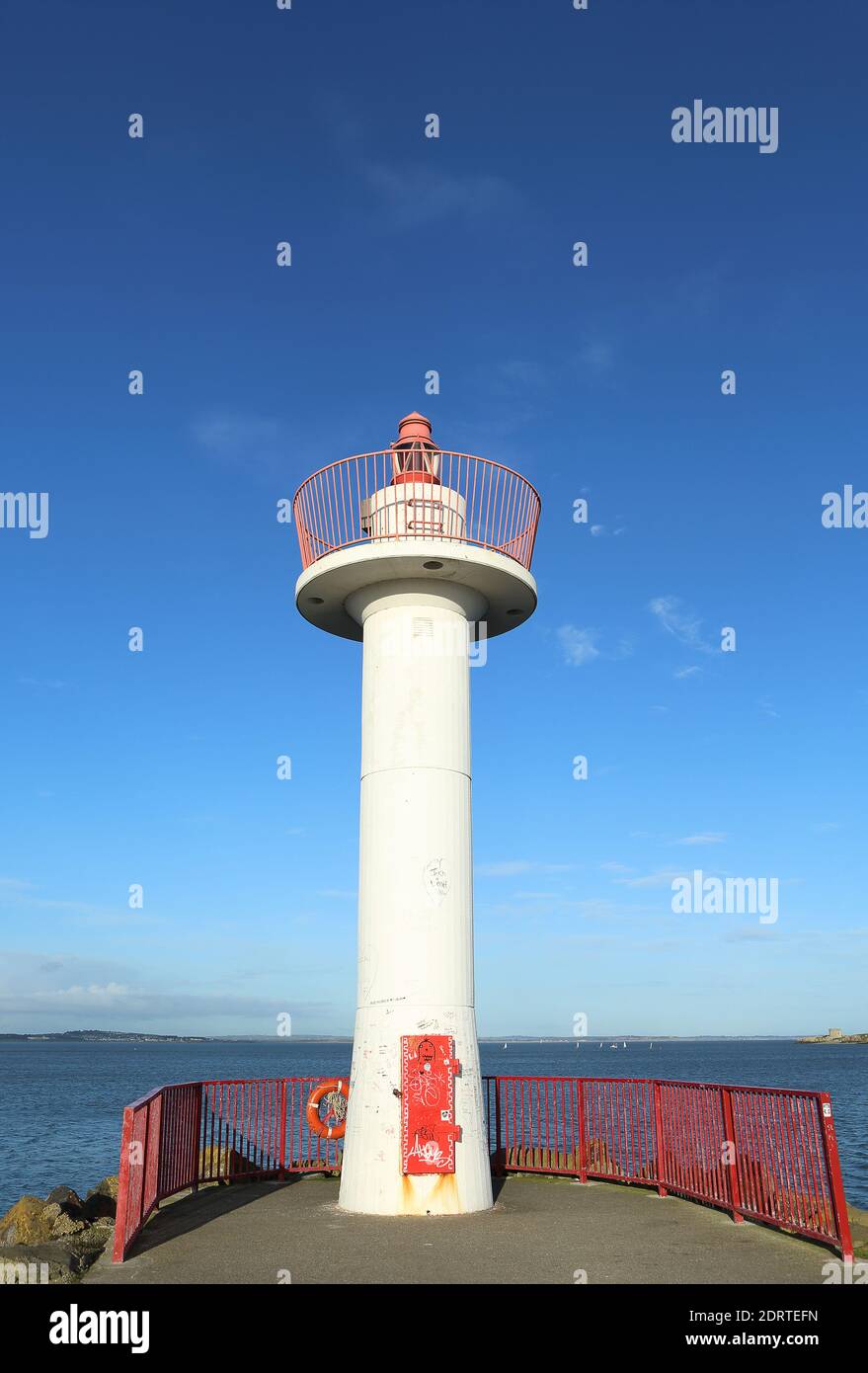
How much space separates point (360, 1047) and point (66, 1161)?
25.2m

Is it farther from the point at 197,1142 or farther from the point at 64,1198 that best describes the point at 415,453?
the point at 64,1198

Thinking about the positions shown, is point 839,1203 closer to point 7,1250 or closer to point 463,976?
point 463,976

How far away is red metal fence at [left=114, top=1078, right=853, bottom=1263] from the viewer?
9070mm

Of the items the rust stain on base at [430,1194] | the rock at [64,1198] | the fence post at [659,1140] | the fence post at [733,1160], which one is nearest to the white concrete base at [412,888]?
the rust stain on base at [430,1194]

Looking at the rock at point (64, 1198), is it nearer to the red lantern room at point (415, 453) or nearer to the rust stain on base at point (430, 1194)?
the rust stain on base at point (430, 1194)

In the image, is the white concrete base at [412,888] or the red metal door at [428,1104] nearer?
the red metal door at [428,1104]

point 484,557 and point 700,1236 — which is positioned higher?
point 484,557

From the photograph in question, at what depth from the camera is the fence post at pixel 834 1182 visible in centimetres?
853

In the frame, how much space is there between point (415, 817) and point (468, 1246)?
4.21 m
